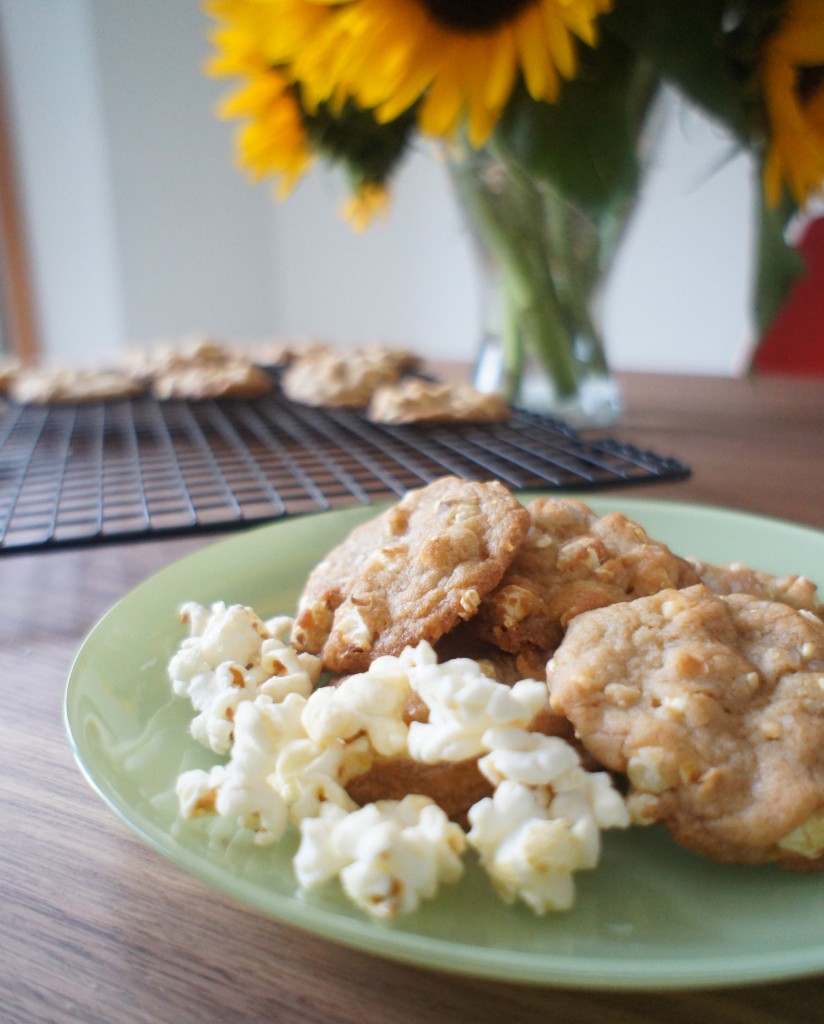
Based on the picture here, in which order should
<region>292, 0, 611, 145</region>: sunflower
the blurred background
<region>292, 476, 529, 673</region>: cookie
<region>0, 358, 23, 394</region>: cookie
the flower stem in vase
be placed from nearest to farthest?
<region>292, 476, 529, 673</region>: cookie < <region>292, 0, 611, 145</region>: sunflower < the flower stem in vase < <region>0, 358, 23, 394</region>: cookie < the blurred background

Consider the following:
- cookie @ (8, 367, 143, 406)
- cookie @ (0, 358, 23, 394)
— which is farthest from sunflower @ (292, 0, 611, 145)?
cookie @ (0, 358, 23, 394)

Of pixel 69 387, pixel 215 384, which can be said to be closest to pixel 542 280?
pixel 215 384

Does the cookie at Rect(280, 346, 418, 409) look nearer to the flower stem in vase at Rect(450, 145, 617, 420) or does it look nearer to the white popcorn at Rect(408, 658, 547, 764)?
the flower stem in vase at Rect(450, 145, 617, 420)

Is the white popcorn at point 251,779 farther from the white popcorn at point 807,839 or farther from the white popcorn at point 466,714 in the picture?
the white popcorn at point 807,839

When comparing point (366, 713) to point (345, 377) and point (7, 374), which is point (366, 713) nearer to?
point (345, 377)

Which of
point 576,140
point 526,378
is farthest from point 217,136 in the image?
point 576,140

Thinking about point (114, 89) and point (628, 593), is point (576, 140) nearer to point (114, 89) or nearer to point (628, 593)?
point (628, 593)
